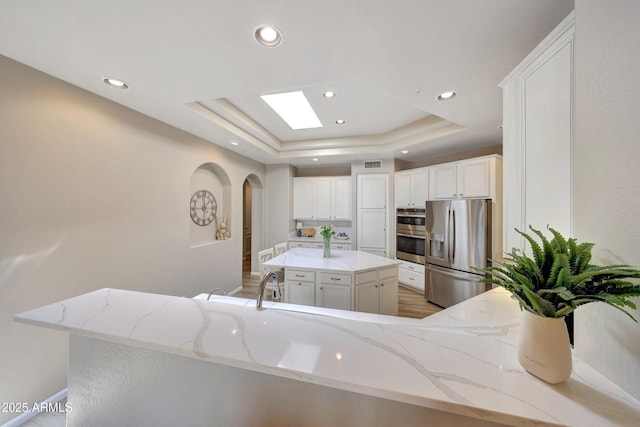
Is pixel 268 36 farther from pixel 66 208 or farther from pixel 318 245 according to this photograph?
pixel 318 245

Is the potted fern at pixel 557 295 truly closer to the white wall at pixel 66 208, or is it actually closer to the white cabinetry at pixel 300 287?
the white cabinetry at pixel 300 287

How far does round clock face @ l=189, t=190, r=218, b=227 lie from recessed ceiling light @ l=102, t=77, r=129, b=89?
169 cm

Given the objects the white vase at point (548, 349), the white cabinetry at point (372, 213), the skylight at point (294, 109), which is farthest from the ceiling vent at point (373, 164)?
the white vase at point (548, 349)

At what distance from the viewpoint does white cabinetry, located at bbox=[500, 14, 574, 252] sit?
0.98 meters

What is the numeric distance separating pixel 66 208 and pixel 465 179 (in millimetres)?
4549

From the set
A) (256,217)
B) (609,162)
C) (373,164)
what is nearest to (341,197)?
(373,164)

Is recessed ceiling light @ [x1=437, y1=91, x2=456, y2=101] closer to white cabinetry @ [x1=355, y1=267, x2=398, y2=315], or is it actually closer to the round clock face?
white cabinetry @ [x1=355, y1=267, x2=398, y2=315]

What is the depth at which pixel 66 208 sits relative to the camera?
1841 millimetres

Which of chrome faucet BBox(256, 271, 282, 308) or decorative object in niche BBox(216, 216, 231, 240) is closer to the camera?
chrome faucet BBox(256, 271, 282, 308)

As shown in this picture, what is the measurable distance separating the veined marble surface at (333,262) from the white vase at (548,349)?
6.39ft

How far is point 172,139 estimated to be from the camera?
2.83 metres

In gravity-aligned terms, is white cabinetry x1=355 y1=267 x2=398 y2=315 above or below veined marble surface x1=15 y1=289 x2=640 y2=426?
below

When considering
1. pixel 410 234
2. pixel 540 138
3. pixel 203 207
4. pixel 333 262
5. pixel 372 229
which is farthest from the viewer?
pixel 372 229

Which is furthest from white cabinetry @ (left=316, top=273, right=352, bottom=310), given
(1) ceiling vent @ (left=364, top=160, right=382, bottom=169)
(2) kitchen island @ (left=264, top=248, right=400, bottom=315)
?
(1) ceiling vent @ (left=364, top=160, right=382, bottom=169)
